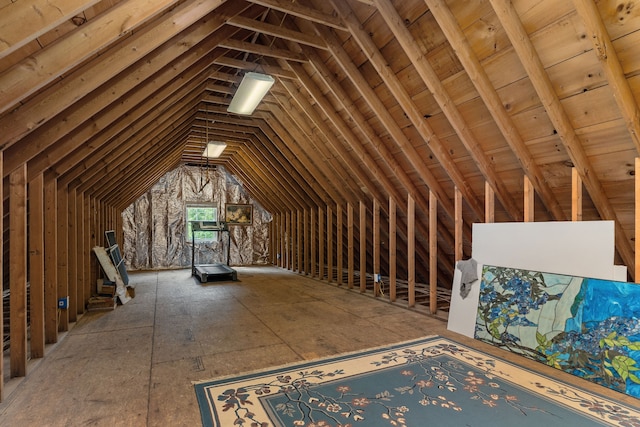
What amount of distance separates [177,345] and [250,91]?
106 inches

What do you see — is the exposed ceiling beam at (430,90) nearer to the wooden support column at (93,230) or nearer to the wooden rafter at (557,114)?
the wooden rafter at (557,114)

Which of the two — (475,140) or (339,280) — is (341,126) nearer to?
(475,140)

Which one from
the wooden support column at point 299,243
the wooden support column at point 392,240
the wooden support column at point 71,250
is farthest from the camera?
the wooden support column at point 299,243

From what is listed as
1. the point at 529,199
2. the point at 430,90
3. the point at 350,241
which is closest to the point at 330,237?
the point at 350,241

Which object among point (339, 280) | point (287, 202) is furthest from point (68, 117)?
Answer: point (287, 202)

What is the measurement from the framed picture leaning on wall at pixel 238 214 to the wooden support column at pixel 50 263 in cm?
697

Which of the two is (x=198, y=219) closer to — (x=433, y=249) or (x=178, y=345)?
(x=178, y=345)

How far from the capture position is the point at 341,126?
178 inches

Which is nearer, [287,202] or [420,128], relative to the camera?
[420,128]

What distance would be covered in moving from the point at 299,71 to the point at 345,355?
326cm

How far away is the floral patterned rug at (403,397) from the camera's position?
6.59 feet

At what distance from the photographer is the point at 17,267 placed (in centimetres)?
251

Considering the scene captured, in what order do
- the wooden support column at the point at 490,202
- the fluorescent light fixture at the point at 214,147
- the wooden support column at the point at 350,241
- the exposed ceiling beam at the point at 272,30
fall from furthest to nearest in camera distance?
the wooden support column at the point at 350,241
the fluorescent light fixture at the point at 214,147
the wooden support column at the point at 490,202
the exposed ceiling beam at the point at 272,30

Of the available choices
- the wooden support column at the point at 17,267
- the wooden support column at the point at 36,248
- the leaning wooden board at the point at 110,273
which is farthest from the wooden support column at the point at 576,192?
the leaning wooden board at the point at 110,273
